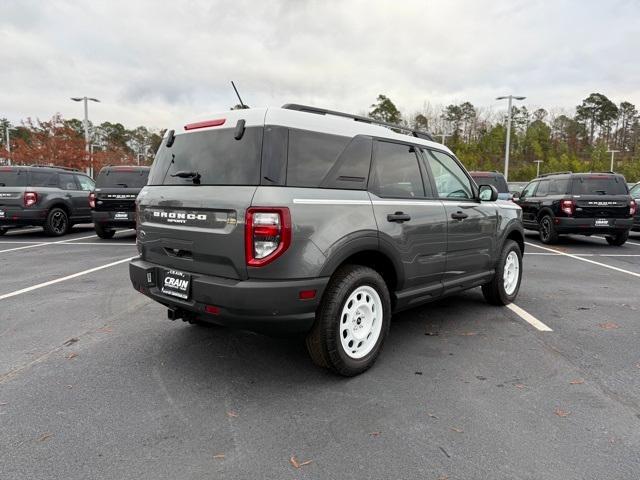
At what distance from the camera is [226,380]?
3.24 m

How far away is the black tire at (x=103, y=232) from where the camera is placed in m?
10.9

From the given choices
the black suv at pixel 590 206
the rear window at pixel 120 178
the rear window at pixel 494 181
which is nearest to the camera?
the black suv at pixel 590 206

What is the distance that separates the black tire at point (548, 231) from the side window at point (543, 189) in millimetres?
655

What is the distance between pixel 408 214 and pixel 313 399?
1.66 m

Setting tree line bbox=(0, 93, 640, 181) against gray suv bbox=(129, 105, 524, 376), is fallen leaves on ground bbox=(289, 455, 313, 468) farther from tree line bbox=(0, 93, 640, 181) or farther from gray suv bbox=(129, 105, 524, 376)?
tree line bbox=(0, 93, 640, 181)

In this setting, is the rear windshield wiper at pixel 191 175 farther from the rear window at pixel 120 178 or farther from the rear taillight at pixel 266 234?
the rear window at pixel 120 178

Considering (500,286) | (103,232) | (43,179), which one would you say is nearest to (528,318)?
(500,286)

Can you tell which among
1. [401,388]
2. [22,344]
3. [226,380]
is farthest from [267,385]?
[22,344]

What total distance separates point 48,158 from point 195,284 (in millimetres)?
33722

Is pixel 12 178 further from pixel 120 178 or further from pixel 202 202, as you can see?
pixel 202 202

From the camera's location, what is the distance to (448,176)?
14.7 feet

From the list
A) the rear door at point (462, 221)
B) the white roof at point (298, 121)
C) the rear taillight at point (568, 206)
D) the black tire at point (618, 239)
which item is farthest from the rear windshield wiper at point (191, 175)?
the black tire at point (618, 239)

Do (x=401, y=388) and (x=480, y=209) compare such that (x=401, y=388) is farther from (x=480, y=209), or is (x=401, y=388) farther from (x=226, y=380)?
(x=480, y=209)

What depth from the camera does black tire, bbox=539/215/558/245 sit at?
10.9 meters
